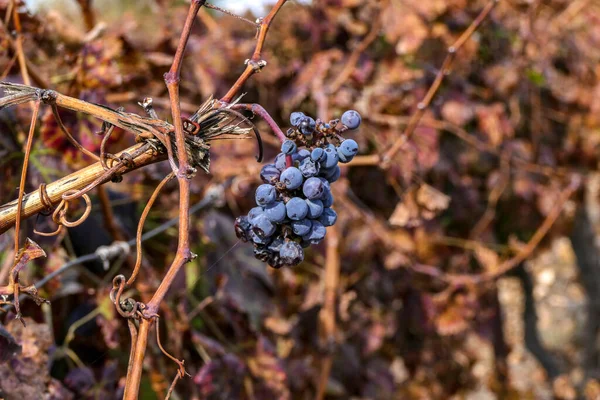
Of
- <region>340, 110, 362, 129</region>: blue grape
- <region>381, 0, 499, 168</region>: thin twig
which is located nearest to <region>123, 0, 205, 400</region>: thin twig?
<region>340, 110, 362, 129</region>: blue grape

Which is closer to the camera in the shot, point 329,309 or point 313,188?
point 313,188

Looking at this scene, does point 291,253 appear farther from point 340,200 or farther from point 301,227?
point 340,200

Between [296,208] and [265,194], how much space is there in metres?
0.03

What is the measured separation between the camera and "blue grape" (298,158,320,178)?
59 cm

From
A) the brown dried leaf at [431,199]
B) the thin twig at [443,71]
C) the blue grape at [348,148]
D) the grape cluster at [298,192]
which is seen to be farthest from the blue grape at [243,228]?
the brown dried leaf at [431,199]

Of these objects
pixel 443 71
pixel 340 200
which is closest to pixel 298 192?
pixel 443 71

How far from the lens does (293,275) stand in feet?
5.99

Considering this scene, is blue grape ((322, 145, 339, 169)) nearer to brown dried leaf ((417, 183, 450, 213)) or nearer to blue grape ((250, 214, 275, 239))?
blue grape ((250, 214, 275, 239))

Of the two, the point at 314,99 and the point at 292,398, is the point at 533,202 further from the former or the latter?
the point at 292,398

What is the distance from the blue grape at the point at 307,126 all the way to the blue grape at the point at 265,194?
0.06m

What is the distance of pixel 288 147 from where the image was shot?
22.9 inches

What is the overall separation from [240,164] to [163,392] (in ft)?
1.92

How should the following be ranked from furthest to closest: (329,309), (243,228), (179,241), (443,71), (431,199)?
(329,309) < (431,199) < (443,71) < (243,228) < (179,241)

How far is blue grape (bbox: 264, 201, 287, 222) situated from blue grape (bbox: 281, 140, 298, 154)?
0.05 meters
